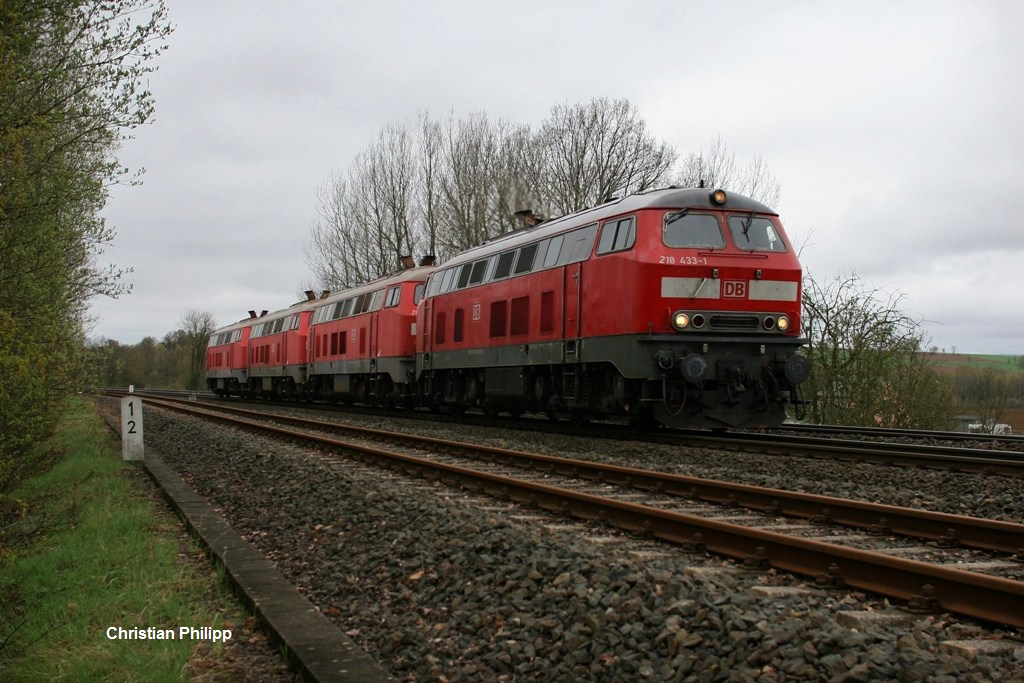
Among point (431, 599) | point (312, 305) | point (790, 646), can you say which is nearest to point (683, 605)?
point (790, 646)

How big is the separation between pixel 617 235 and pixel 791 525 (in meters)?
6.73

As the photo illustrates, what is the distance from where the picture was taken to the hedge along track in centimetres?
441

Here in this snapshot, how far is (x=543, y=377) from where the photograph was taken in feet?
50.6

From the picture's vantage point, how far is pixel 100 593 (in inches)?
255

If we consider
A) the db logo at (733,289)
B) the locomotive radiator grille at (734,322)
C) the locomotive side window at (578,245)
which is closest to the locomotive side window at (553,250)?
the locomotive side window at (578,245)

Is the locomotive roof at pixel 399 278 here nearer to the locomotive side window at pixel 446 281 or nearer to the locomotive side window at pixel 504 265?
the locomotive side window at pixel 446 281

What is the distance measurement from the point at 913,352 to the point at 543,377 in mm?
9905

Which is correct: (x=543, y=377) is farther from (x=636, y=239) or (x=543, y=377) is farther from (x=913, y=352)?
(x=913, y=352)

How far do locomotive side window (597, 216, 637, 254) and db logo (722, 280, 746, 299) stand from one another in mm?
1408

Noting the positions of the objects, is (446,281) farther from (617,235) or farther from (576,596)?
(576,596)

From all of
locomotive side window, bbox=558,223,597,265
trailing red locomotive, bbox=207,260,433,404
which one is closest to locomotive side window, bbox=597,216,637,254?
locomotive side window, bbox=558,223,597,265

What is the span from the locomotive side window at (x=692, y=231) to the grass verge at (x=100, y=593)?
24.0 ft

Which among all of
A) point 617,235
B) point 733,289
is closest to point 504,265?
point 617,235

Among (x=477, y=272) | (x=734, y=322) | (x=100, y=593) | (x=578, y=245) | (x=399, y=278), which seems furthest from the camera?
(x=399, y=278)
